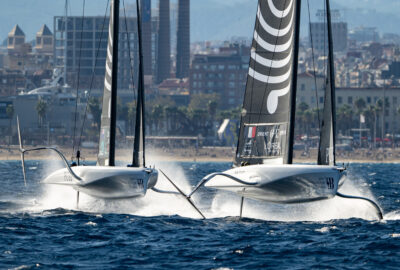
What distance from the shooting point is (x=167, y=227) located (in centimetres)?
3128

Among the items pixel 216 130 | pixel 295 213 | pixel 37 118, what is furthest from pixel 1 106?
pixel 295 213

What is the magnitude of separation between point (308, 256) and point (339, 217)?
9548 mm

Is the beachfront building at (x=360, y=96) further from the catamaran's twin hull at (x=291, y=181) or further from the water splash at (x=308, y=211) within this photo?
the catamaran's twin hull at (x=291, y=181)

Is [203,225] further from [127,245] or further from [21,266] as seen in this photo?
[21,266]

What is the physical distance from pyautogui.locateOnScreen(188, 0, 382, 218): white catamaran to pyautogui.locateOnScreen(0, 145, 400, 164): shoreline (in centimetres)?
12180

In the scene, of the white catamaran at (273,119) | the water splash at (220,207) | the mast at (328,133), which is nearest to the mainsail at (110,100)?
the water splash at (220,207)

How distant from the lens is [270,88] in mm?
31453

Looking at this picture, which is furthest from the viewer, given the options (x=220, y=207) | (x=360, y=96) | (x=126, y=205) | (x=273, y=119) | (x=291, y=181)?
(x=360, y=96)

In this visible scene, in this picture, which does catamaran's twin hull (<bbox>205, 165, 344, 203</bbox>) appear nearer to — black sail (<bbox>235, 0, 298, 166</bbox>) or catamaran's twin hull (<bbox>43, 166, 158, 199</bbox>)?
black sail (<bbox>235, 0, 298, 166</bbox>)

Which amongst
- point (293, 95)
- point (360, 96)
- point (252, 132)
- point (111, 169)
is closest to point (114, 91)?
point (111, 169)

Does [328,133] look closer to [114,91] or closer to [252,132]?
[252,132]

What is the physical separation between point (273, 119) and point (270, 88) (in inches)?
40.6

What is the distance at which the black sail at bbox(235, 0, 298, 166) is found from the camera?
31.1 meters

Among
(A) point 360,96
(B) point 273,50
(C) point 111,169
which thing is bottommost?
(A) point 360,96
